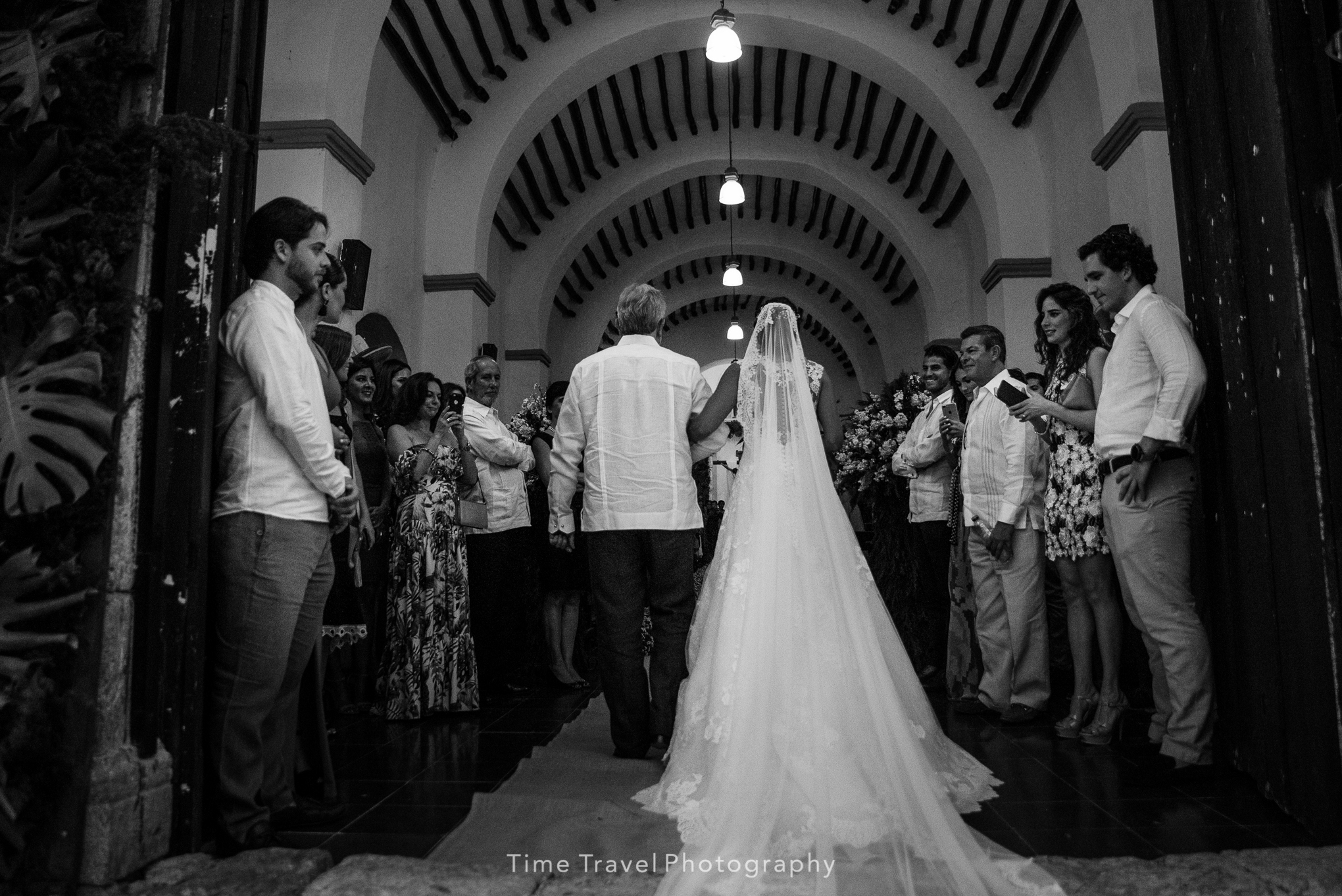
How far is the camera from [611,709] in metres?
3.38

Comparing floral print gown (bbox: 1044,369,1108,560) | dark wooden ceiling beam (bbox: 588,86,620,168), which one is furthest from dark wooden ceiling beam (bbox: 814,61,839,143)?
floral print gown (bbox: 1044,369,1108,560)

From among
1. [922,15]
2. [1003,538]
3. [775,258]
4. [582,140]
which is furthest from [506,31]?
[775,258]

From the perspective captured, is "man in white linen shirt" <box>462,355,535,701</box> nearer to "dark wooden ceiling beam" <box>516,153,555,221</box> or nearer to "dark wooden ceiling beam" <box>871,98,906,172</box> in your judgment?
"dark wooden ceiling beam" <box>516,153,555,221</box>

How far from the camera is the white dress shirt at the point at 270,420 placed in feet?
7.69

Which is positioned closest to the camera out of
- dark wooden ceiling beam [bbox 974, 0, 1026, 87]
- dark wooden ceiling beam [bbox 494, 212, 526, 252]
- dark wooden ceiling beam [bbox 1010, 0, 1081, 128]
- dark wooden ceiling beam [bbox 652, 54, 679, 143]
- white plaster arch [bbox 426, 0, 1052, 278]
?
dark wooden ceiling beam [bbox 1010, 0, 1081, 128]

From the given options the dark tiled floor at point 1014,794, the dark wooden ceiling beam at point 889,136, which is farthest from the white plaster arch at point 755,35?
the dark tiled floor at point 1014,794

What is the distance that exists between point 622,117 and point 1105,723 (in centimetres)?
948

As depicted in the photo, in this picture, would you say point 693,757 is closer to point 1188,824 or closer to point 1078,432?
point 1188,824

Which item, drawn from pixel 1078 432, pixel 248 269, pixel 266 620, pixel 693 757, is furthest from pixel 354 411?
pixel 1078 432

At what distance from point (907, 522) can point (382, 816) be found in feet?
11.9

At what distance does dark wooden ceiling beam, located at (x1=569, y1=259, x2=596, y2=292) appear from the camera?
14445 mm

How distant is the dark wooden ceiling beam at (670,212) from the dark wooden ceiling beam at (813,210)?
82.9 inches

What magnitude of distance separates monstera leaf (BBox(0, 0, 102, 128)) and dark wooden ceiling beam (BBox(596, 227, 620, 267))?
12161mm

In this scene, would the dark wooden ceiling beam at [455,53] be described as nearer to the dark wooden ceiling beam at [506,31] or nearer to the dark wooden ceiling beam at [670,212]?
the dark wooden ceiling beam at [506,31]
